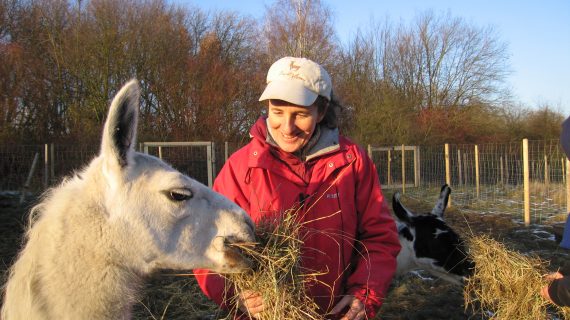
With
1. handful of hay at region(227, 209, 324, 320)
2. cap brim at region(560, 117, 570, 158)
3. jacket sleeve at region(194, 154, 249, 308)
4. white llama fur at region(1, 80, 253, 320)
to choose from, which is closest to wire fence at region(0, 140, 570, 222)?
cap brim at region(560, 117, 570, 158)

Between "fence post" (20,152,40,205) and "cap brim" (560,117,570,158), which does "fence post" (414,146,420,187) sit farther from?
"cap brim" (560,117,570,158)

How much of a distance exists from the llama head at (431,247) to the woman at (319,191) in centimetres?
310

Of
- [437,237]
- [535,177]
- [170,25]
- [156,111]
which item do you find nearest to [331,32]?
[170,25]

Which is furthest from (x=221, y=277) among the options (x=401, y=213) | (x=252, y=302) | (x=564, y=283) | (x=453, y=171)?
(x=453, y=171)

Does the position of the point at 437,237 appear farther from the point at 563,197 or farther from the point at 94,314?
the point at 563,197

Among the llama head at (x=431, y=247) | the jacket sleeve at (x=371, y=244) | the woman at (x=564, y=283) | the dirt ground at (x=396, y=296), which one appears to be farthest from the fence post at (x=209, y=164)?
the jacket sleeve at (x=371, y=244)

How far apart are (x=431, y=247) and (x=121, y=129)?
4284 millimetres

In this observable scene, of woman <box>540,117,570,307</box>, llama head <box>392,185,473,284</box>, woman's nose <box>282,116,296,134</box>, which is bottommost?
llama head <box>392,185,473,284</box>

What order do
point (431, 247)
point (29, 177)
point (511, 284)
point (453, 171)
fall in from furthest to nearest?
point (453, 171) < point (29, 177) < point (431, 247) < point (511, 284)

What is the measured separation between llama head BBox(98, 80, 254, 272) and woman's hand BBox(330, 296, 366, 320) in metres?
0.52

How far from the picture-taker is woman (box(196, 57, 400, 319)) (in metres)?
2.09

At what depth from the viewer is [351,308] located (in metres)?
2.01

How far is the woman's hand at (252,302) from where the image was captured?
1.90 m

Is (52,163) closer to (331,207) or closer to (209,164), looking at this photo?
(209,164)
